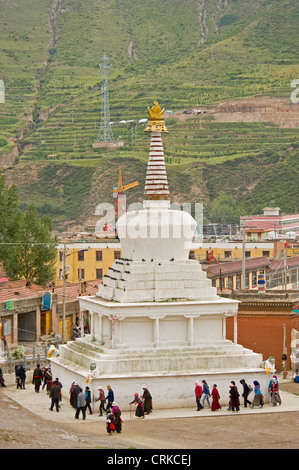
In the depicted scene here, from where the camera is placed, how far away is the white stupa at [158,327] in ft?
112

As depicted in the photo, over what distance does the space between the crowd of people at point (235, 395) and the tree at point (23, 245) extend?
26.7 meters

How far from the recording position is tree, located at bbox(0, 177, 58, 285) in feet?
196

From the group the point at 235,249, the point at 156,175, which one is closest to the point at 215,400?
the point at 156,175

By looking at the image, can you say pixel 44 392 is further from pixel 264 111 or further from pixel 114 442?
pixel 264 111

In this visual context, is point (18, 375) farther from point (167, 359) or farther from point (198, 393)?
point (198, 393)

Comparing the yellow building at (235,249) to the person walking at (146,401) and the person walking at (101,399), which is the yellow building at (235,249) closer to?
the person walking at (146,401)

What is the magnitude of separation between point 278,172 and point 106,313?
136574mm

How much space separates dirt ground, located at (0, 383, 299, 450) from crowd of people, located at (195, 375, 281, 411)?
66 centimetres

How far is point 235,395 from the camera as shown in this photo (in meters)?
33.5

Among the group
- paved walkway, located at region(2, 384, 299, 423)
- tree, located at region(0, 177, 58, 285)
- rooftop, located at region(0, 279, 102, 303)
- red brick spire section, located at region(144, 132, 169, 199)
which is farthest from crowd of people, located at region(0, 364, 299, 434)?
tree, located at region(0, 177, 58, 285)

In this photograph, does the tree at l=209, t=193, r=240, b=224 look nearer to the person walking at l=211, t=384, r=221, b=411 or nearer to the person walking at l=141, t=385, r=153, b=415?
the person walking at l=211, t=384, r=221, b=411

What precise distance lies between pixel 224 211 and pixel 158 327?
395 ft

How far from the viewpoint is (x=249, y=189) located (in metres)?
173

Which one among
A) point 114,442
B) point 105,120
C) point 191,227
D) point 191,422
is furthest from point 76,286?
point 105,120
